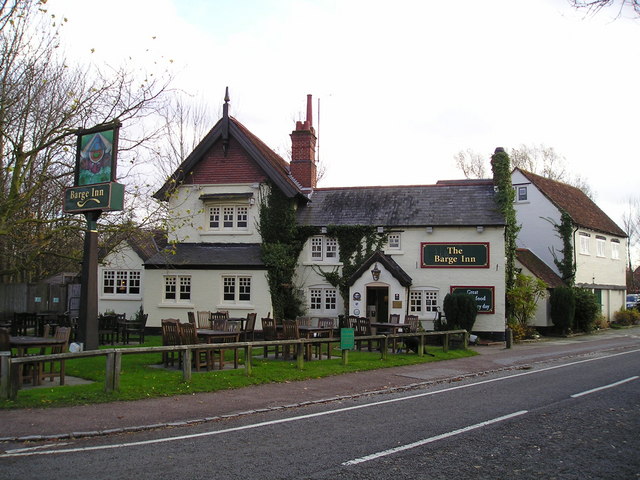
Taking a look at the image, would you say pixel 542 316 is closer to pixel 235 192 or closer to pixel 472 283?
pixel 472 283

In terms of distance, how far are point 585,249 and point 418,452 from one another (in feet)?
105

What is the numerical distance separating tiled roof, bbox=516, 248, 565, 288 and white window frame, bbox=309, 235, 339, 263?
10.7 metres

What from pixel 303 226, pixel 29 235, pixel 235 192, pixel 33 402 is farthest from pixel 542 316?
pixel 33 402

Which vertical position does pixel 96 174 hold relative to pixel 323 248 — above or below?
above

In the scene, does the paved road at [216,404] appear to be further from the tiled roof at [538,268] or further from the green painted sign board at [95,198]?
the tiled roof at [538,268]

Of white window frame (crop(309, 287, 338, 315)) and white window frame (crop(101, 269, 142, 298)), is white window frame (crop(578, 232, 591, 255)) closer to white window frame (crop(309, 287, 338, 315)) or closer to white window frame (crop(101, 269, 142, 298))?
white window frame (crop(309, 287, 338, 315))

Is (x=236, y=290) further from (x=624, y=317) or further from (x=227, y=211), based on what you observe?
(x=624, y=317)

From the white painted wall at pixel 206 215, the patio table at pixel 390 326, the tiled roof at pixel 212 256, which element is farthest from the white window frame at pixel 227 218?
the patio table at pixel 390 326

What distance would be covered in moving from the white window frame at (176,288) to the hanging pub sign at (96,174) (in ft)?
38.6

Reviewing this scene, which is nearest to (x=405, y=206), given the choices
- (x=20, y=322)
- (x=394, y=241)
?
(x=394, y=241)

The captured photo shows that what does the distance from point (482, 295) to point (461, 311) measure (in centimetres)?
193

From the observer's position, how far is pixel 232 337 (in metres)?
16.1

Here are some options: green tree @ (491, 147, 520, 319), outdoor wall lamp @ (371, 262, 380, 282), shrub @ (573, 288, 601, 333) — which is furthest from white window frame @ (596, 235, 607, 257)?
outdoor wall lamp @ (371, 262, 380, 282)

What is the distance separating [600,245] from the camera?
3750 centimetres
